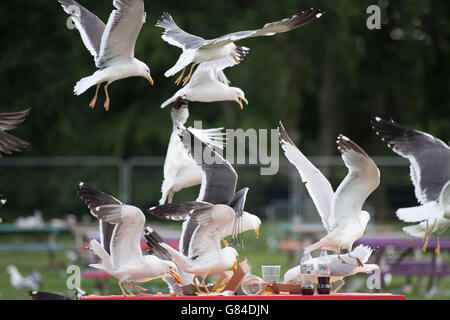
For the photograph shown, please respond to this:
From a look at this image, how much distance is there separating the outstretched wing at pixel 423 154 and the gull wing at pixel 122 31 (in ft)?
6.13

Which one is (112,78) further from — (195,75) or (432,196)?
(432,196)

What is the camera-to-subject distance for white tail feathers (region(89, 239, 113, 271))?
6036 millimetres

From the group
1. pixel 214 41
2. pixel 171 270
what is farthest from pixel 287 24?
pixel 171 270

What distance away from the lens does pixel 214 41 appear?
671 cm

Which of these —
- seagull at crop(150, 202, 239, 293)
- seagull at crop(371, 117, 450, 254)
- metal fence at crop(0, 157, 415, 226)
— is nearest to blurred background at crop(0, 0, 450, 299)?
metal fence at crop(0, 157, 415, 226)

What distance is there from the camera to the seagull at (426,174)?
6.22 m

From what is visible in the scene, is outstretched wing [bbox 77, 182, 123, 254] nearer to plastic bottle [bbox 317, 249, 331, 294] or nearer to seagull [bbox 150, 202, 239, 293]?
seagull [bbox 150, 202, 239, 293]

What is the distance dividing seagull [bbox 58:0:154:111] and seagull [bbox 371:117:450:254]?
6.18ft

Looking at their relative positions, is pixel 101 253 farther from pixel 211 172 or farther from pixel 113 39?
pixel 113 39

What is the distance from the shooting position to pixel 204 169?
664cm

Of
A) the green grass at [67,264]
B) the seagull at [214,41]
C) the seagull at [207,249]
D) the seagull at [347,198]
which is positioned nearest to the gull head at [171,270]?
the seagull at [207,249]

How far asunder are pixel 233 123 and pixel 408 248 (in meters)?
11.7

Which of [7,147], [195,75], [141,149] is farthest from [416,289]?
[141,149]

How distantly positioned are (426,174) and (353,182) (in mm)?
576
